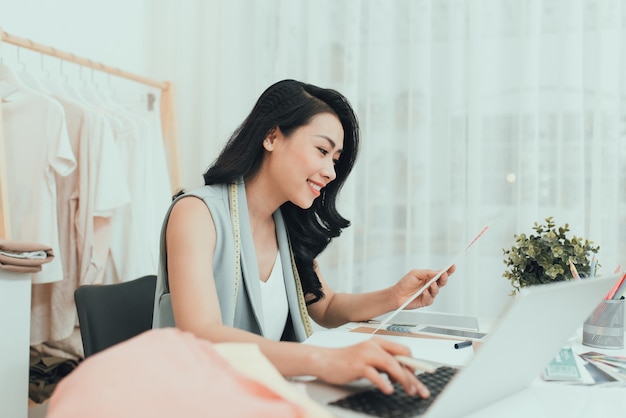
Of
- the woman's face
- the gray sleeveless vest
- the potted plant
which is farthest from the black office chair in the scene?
the potted plant

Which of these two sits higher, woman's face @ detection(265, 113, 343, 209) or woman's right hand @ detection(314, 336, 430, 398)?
woman's face @ detection(265, 113, 343, 209)

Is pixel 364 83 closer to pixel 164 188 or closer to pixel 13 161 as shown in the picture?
pixel 164 188

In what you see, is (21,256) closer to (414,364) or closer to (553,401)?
(414,364)

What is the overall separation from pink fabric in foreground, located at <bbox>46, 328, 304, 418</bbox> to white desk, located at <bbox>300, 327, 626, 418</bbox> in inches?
6.4

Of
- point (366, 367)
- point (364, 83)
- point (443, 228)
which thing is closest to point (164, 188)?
point (364, 83)

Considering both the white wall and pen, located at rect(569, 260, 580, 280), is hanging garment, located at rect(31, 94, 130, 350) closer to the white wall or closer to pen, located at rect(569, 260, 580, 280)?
the white wall

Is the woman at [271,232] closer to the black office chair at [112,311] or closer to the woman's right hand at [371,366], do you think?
the black office chair at [112,311]

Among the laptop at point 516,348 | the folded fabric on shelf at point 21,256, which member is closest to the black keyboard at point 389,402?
the laptop at point 516,348

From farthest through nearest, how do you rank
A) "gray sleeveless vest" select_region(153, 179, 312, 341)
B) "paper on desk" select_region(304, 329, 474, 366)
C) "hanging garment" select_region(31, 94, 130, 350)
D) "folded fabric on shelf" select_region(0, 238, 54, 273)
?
"hanging garment" select_region(31, 94, 130, 350), "folded fabric on shelf" select_region(0, 238, 54, 273), "gray sleeveless vest" select_region(153, 179, 312, 341), "paper on desk" select_region(304, 329, 474, 366)

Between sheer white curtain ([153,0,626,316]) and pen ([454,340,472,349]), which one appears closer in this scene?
Answer: pen ([454,340,472,349])

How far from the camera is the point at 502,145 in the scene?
2.03 metres

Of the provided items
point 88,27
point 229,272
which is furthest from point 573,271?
point 88,27

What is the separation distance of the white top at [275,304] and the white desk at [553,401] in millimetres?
565

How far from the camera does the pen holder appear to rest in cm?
117
